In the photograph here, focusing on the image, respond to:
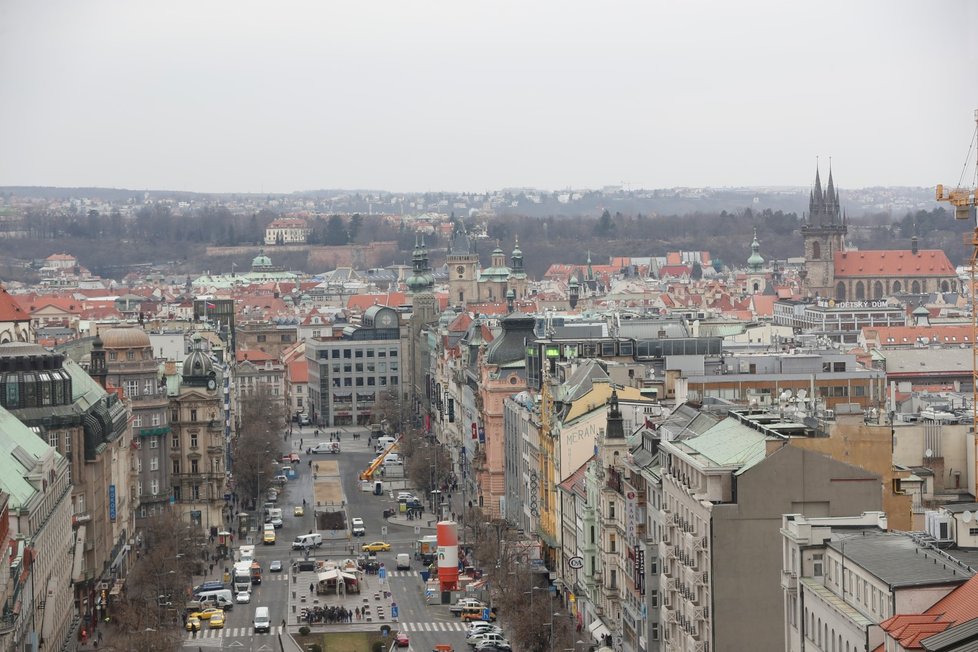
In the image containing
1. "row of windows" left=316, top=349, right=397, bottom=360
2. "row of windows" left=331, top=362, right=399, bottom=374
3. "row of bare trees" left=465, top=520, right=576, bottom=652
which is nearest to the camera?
"row of bare trees" left=465, top=520, right=576, bottom=652

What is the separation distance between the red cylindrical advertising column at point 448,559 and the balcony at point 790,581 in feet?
139

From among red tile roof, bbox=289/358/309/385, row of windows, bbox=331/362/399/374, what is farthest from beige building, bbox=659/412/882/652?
red tile roof, bbox=289/358/309/385

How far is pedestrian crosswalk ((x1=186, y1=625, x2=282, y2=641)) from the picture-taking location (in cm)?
8788

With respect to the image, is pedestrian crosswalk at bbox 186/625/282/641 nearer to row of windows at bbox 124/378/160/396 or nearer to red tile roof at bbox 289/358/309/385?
row of windows at bbox 124/378/160/396

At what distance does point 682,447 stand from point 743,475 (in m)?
7.50

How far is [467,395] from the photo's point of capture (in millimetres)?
136125

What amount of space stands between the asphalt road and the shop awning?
15.3 feet

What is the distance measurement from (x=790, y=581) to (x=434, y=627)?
3726 cm

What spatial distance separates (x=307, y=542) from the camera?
370 feet

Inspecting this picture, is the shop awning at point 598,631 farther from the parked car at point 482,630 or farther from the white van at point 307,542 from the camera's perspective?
the white van at point 307,542

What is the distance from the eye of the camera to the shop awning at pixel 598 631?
80688 mm

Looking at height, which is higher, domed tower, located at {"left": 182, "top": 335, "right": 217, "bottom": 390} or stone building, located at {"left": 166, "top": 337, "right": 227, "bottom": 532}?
domed tower, located at {"left": 182, "top": 335, "right": 217, "bottom": 390}

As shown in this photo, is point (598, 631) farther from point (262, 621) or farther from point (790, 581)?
point (790, 581)

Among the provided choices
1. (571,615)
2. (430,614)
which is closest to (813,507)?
(571,615)
